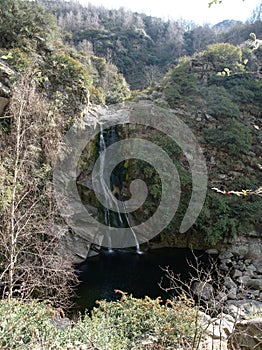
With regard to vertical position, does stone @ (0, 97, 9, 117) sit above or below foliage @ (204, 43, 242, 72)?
below

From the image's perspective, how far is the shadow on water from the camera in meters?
7.13

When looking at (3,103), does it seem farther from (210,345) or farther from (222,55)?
(222,55)

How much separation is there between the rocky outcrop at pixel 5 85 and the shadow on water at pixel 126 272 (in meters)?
5.96

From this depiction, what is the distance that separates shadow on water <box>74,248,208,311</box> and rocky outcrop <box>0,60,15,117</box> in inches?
235

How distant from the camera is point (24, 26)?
9.83 metres

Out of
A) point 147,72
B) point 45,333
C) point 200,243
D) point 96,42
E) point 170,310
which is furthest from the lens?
point 96,42

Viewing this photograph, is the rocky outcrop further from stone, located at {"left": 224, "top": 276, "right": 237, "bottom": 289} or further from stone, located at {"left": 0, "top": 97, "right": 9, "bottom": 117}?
stone, located at {"left": 224, "top": 276, "right": 237, "bottom": 289}

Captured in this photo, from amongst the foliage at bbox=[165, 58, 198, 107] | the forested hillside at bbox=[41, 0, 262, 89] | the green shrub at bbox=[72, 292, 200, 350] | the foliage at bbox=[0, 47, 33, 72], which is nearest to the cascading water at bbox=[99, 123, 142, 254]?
the foliage at bbox=[0, 47, 33, 72]

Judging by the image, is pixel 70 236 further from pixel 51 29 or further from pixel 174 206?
pixel 51 29

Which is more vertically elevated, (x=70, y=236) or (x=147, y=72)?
(x=147, y=72)

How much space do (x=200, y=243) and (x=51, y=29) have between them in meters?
Result: 11.6

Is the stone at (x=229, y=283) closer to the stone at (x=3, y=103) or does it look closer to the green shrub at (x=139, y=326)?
the green shrub at (x=139, y=326)

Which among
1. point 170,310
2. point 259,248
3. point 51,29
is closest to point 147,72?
point 51,29

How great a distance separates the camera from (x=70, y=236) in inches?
347
